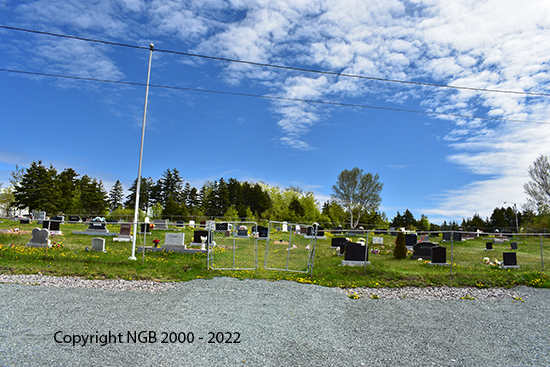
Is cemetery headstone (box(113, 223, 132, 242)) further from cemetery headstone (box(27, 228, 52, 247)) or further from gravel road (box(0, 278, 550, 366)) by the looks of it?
gravel road (box(0, 278, 550, 366))

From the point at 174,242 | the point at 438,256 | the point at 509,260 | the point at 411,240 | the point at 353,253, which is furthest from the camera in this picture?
the point at 411,240

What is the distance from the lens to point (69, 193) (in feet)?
188

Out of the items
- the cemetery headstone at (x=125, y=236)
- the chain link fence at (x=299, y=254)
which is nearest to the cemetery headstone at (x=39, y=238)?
the chain link fence at (x=299, y=254)

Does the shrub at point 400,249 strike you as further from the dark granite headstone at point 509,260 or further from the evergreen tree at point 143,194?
the evergreen tree at point 143,194

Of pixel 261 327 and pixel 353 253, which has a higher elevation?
pixel 353 253

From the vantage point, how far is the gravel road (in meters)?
5.78

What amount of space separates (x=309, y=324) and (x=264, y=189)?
68953 millimetres

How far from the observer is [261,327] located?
7.01 m

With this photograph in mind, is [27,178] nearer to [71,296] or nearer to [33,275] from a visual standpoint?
[33,275]

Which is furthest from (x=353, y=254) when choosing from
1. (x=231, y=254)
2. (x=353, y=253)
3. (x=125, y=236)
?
(x=125, y=236)

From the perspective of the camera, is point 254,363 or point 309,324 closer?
point 254,363

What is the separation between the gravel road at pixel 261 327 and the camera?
5.78 meters

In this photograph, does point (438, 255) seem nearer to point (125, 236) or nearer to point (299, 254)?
point (299, 254)

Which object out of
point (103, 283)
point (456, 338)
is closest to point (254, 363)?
point (456, 338)
